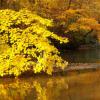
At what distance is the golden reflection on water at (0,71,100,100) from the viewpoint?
A: 16797mm

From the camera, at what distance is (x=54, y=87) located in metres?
19.3

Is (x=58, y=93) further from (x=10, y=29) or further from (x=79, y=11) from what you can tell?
(x=79, y=11)

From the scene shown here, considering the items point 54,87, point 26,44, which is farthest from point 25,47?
point 54,87

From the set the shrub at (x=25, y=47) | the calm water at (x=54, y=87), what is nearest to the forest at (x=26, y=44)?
the shrub at (x=25, y=47)

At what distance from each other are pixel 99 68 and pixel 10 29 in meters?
6.56

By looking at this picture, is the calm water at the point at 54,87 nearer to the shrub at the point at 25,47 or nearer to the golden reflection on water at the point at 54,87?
the golden reflection on water at the point at 54,87

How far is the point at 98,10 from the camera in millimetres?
33812

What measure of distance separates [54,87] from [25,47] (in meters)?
3.59

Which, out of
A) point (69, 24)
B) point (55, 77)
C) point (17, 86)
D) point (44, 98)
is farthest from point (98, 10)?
point (44, 98)

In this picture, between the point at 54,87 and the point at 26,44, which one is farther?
the point at 26,44

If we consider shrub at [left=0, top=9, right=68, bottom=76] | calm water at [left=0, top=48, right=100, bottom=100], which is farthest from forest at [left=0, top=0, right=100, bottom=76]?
calm water at [left=0, top=48, right=100, bottom=100]

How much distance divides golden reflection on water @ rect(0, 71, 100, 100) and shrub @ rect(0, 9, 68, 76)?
2.18 feet

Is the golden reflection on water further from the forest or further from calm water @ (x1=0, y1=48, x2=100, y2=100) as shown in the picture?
the forest

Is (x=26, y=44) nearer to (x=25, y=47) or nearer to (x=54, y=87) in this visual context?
(x=25, y=47)
